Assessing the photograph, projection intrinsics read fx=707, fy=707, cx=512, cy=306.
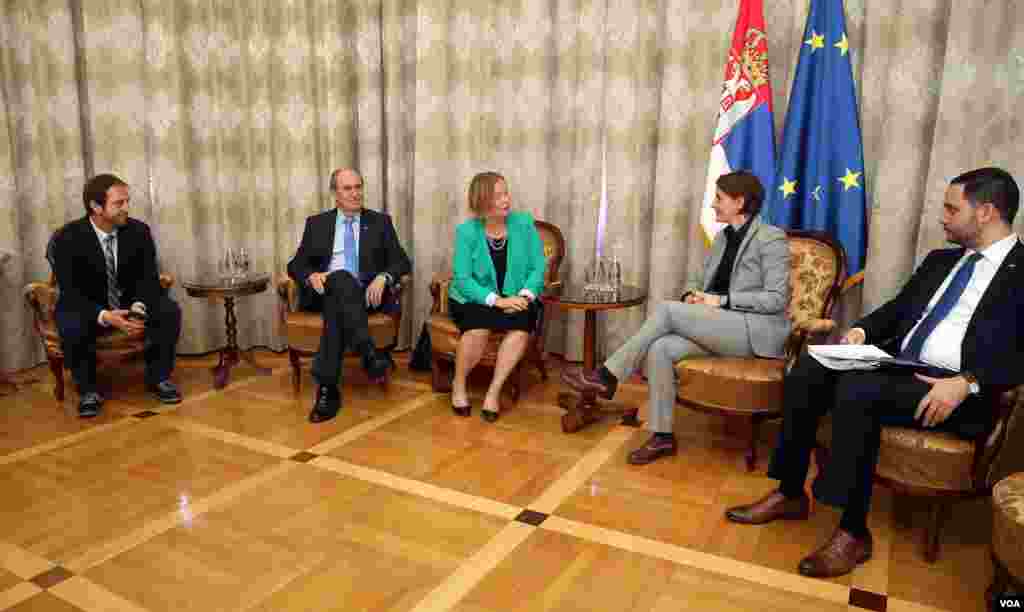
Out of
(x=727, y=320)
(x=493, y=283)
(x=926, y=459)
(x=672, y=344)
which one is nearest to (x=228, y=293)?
(x=493, y=283)

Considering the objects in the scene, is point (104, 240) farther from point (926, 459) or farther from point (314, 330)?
point (926, 459)

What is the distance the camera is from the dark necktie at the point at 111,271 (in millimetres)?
3957

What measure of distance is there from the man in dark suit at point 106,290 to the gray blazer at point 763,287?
314 centimetres

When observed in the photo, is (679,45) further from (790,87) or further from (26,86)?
(26,86)

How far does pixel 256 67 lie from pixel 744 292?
384 centimetres

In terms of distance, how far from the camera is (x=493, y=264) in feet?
12.9

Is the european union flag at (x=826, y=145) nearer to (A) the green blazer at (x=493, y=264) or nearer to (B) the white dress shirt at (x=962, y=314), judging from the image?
(B) the white dress shirt at (x=962, y=314)

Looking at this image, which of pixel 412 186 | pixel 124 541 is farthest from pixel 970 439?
pixel 412 186

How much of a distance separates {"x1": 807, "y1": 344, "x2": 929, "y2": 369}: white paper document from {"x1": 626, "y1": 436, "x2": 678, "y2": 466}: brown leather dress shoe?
90 centimetres

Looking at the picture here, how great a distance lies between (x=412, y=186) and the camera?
502 centimetres

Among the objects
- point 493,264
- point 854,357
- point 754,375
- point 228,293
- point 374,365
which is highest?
point 493,264

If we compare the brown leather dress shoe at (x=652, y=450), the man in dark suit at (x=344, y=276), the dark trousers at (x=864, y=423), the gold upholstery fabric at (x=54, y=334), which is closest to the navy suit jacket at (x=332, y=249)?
the man in dark suit at (x=344, y=276)

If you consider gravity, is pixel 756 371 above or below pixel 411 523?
above

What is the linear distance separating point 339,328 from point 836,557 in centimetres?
263
